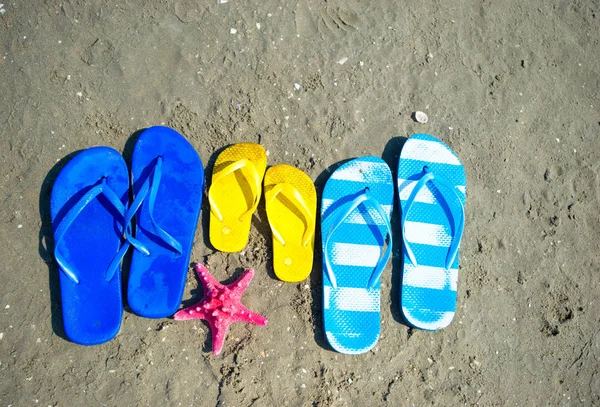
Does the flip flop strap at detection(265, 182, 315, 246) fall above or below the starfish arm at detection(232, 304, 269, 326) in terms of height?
above

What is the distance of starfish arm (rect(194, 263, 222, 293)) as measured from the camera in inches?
79.1

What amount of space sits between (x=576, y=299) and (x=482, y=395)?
0.66m

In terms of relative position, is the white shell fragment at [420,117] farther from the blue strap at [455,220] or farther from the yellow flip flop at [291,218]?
the yellow flip flop at [291,218]

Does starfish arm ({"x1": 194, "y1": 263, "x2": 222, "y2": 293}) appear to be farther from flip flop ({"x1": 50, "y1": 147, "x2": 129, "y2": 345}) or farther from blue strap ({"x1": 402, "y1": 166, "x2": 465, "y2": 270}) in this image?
blue strap ({"x1": 402, "y1": 166, "x2": 465, "y2": 270})

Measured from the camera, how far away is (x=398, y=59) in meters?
2.33

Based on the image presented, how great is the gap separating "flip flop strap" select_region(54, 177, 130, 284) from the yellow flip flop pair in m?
0.39

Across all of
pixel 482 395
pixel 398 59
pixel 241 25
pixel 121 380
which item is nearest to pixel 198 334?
pixel 121 380

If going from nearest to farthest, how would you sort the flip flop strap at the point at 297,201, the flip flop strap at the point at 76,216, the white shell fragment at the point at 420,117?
the flip flop strap at the point at 76,216
the flip flop strap at the point at 297,201
the white shell fragment at the point at 420,117

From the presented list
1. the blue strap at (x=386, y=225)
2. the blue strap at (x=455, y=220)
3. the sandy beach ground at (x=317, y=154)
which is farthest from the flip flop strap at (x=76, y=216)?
the blue strap at (x=455, y=220)

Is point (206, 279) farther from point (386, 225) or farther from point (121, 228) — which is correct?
point (386, 225)

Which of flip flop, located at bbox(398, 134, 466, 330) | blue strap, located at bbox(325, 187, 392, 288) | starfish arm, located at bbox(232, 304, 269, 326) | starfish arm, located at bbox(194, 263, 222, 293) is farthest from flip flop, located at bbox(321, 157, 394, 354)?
starfish arm, located at bbox(194, 263, 222, 293)

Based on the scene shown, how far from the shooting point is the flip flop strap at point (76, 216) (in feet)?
6.43

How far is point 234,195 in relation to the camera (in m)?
2.15

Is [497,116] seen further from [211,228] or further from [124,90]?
[124,90]
